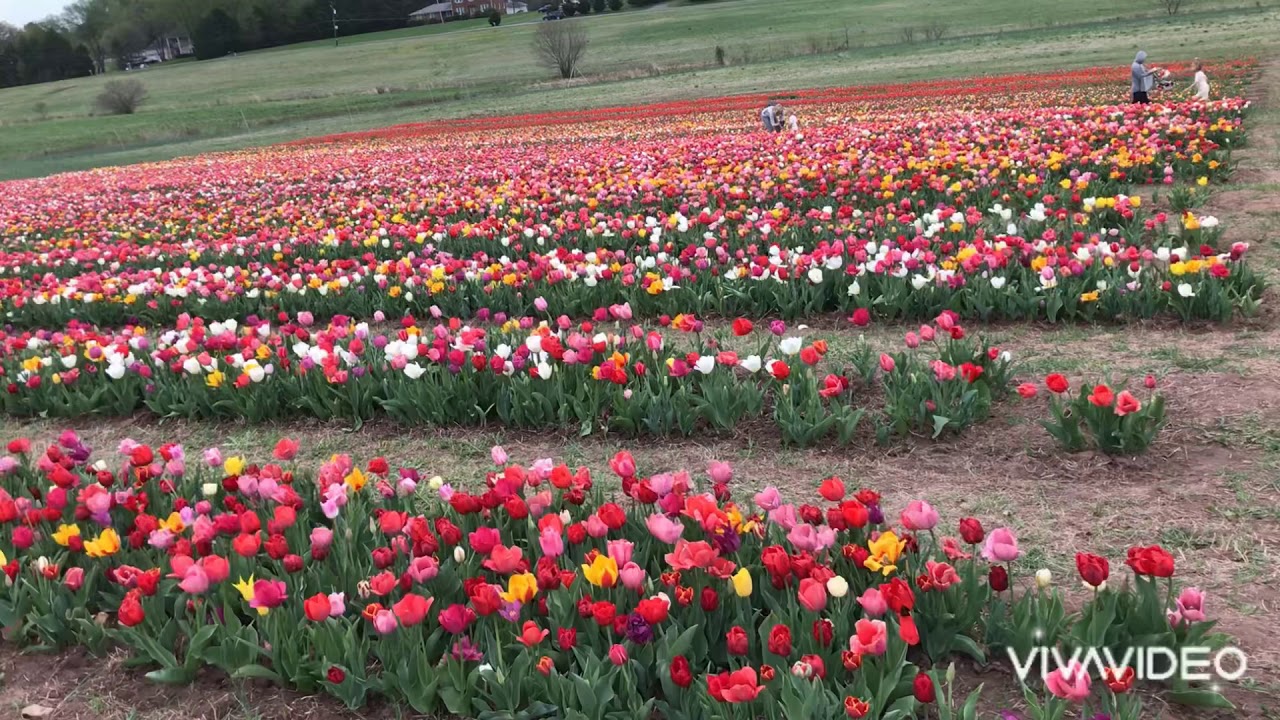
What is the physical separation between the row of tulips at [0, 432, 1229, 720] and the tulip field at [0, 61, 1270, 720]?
0.6 inches

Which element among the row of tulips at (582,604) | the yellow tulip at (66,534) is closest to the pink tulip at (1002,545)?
the row of tulips at (582,604)

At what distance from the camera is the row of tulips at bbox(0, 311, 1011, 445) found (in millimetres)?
4879

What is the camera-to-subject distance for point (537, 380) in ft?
18.2

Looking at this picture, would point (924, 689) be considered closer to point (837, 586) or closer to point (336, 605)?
point (837, 586)

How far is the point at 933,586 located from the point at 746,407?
7.67 ft

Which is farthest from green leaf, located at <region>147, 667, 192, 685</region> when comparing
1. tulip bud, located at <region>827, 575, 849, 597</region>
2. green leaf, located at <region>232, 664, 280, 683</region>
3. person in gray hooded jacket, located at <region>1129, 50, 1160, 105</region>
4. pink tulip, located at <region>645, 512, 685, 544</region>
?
person in gray hooded jacket, located at <region>1129, 50, 1160, 105</region>

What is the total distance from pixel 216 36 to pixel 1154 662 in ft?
384

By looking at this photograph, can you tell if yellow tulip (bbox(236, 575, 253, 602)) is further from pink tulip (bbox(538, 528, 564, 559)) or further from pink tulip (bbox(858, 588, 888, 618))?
pink tulip (bbox(858, 588, 888, 618))

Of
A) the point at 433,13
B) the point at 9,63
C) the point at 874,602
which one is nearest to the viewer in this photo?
the point at 874,602

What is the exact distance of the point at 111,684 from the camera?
3268 mm

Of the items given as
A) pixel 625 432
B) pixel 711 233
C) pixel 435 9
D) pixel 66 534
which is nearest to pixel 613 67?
pixel 711 233

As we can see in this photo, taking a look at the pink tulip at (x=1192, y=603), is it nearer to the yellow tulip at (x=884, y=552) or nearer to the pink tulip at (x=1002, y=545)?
the pink tulip at (x=1002, y=545)

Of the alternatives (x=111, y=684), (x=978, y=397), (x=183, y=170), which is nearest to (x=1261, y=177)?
(x=978, y=397)

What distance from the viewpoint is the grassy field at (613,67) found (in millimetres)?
37062
